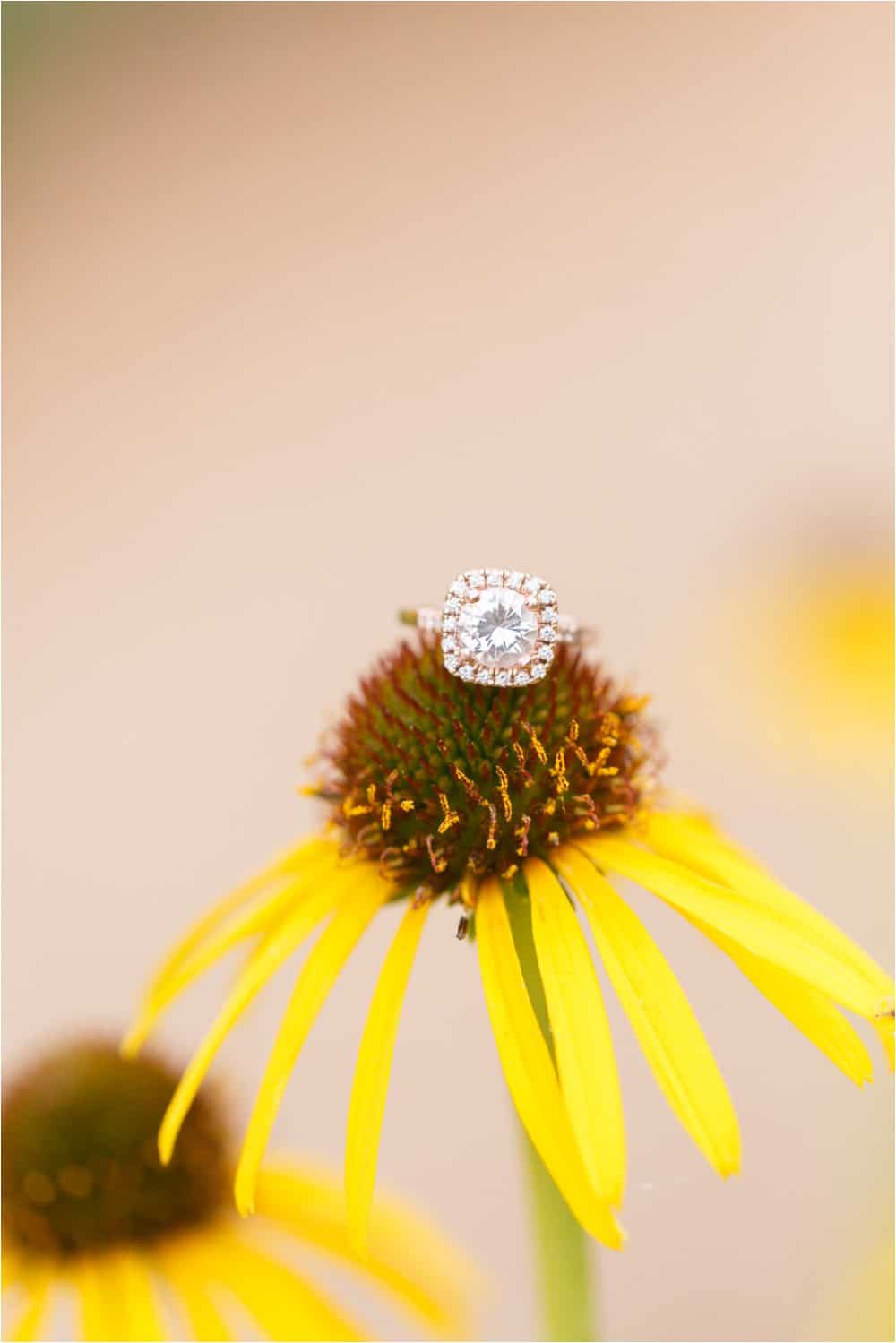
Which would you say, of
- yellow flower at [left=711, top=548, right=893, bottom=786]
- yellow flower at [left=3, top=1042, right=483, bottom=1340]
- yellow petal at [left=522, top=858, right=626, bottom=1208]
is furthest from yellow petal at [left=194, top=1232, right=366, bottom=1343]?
yellow flower at [left=711, top=548, right=893, bottom=786]

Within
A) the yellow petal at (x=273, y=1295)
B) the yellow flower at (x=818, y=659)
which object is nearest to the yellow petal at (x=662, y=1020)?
the yellow petal at (x=273, y=1295)

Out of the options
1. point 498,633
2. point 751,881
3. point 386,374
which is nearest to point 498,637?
point 498,633

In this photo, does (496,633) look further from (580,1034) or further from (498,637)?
(580,1034)

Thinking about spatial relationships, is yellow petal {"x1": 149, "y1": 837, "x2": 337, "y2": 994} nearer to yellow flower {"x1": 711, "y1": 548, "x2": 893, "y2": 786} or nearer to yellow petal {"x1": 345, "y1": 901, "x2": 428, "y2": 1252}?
yellow petal {"x1": 345, "y1": 901, "x2": 428, "y2": 1252}

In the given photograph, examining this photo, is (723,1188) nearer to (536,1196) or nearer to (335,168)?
(536,1196)

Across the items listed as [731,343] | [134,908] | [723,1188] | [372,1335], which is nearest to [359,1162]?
[372,1335]
